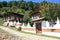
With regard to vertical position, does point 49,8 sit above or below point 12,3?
below

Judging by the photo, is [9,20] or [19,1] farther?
[19,1]

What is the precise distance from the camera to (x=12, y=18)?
69.7 meters

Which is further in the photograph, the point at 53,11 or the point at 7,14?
the point at 7,14

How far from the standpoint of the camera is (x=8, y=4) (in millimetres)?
110938

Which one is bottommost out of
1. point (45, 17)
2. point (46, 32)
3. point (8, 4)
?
point (46, 32)

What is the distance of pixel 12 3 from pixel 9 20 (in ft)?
142

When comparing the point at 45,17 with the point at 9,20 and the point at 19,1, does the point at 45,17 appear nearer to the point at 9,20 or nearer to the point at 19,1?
the point at 9,20

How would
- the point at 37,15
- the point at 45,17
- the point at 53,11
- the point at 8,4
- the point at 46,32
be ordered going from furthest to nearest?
the point at 8,4 < the point at 37,15 < the point at 45,17 < the point at 53,11 < the point at 46,32

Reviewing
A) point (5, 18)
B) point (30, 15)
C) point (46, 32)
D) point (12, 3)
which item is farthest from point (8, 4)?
point (46, 32)

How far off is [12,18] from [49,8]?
29.9 metres

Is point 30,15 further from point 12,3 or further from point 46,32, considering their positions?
point 12,3

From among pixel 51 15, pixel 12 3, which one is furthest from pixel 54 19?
pixel 12 3

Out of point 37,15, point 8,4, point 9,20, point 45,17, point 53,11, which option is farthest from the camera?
point 8,4

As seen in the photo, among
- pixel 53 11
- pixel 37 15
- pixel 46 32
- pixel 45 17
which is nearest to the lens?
pixel 46 32
